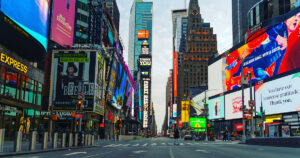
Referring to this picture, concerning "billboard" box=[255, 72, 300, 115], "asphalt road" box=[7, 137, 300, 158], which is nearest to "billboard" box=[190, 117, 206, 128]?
"billboard" box=[255, 72, 300, 115]

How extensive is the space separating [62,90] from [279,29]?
45.9 m

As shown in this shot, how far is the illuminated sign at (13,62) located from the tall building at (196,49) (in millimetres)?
132186

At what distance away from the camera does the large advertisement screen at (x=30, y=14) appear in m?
30.8

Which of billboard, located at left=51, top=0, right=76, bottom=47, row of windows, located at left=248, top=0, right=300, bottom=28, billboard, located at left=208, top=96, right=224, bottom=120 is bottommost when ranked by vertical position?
billboard, located at left=208, top=96, right=224, bottom=120

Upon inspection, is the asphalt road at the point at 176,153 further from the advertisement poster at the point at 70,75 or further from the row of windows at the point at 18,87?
the advertisement poster at the point at 70,75

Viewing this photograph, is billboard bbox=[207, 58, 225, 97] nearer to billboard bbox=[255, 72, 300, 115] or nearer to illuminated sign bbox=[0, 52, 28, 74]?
billboard bbox=[255, 72, 300, 115]

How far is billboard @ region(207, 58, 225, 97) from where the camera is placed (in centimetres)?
9812

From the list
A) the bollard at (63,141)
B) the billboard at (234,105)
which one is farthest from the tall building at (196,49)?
the bollard at (63,141)

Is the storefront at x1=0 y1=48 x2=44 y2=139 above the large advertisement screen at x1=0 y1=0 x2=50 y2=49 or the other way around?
the other way around

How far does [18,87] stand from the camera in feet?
126

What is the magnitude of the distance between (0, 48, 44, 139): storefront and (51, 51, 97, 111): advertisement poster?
13865 millimetres

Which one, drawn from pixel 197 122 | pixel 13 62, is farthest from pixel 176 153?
pixel 197 122

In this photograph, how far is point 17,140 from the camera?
18.0 meters

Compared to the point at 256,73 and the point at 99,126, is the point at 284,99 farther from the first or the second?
the point at 99,126
